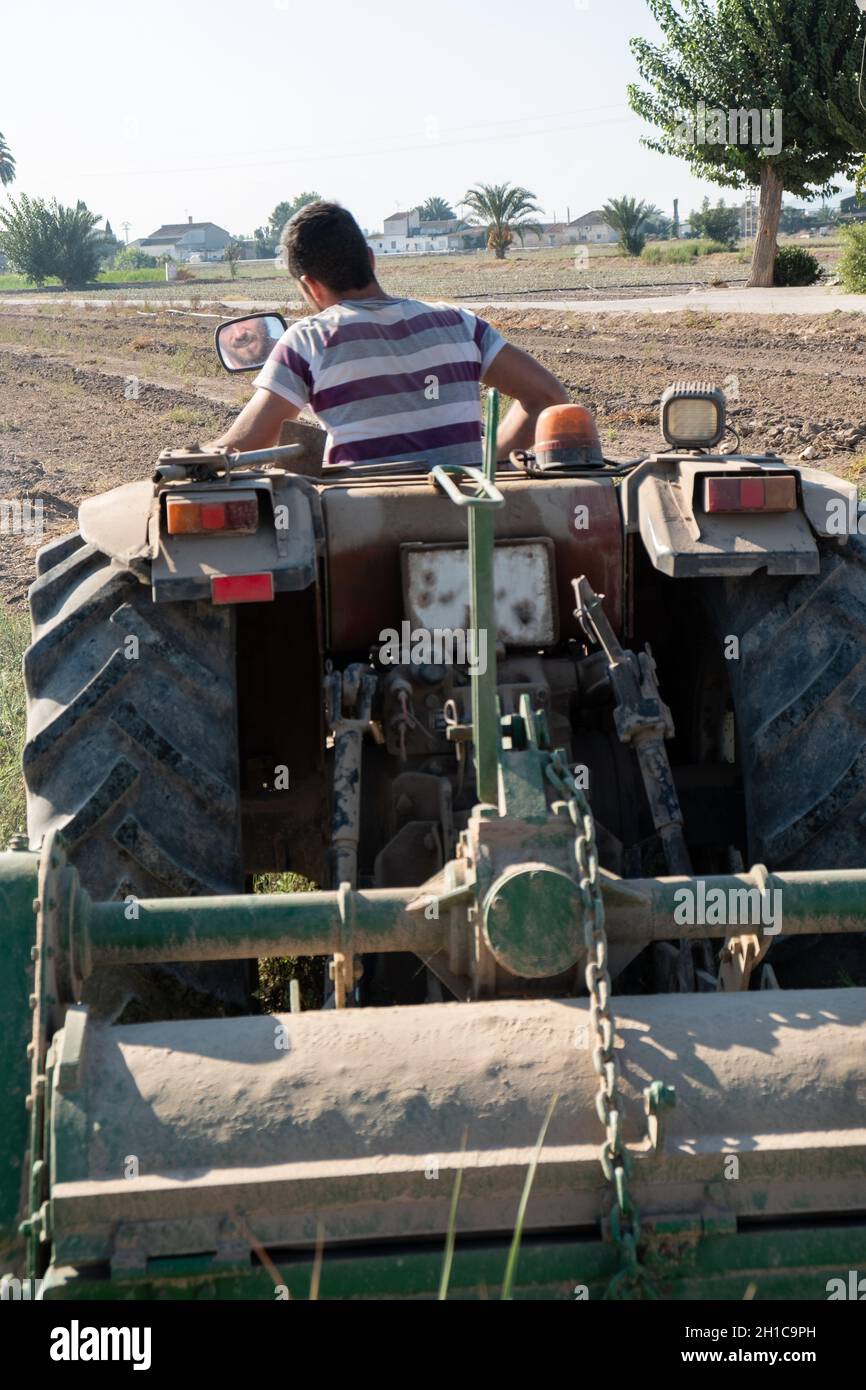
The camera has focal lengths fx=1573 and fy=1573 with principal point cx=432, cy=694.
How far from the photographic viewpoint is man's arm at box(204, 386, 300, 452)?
4.22 meters

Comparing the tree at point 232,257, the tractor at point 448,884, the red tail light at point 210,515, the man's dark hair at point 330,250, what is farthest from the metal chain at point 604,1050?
the tree at point 232,257

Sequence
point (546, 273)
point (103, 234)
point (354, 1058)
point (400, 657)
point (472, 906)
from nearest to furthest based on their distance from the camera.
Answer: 1. point (354, 1058)
2. point (472, 906)
3. point (400, 657)
4. point (546, 273)
5. point (103, 234)

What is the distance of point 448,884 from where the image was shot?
2.56 m

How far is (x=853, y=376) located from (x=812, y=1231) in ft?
54.7

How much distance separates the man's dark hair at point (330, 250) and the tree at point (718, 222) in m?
65.9

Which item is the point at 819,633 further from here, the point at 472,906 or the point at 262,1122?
the point at 262,1122

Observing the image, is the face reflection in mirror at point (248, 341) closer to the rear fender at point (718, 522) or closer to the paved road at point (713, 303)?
the rear fender at point (718, 522)

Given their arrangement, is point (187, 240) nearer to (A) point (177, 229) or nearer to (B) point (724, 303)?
(A) point (177, 229)

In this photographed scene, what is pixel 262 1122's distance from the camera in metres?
2.26

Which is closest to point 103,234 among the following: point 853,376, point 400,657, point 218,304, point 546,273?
point 546,273

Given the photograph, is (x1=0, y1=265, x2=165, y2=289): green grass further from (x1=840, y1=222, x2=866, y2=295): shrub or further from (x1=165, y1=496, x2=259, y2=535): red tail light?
(x1=165, y1=496, x2=259, y2=535): red tail light

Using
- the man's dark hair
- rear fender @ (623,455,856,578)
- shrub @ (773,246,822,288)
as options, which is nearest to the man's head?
the man's dark hair

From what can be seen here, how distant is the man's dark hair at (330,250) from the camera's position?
4.45 m

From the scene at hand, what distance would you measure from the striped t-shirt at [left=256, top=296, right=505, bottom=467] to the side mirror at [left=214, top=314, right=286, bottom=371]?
178mm
